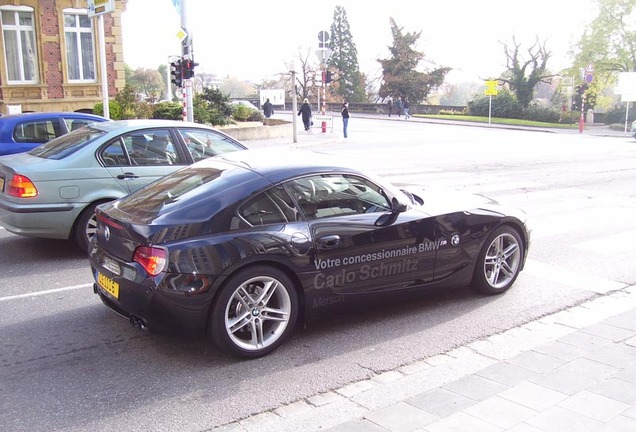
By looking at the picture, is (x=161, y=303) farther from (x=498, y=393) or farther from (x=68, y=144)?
(x=68, y=144)

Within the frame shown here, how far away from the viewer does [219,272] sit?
14.3ft

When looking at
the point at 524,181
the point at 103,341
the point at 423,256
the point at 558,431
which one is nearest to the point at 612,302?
the point at 423,256

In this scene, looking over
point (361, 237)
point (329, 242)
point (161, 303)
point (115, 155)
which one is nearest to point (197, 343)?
point (161, 303)

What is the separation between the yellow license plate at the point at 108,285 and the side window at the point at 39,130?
6712mm

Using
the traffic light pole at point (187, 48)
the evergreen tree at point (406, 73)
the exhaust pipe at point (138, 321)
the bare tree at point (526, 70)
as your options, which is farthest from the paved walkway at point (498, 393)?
the evergreen tree at point (406, 73)

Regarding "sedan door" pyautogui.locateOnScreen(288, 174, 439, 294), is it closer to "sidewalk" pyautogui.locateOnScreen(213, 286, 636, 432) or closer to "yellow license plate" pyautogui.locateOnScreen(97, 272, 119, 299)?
"sidewalk" pyautogui.locateOnScreen(213, 286, 636, 432)

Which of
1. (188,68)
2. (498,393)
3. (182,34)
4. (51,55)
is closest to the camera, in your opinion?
(498,393)

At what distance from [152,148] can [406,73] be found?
63.7 m

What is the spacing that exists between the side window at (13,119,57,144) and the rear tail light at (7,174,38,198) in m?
4.02

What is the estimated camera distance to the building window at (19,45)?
25172 mm

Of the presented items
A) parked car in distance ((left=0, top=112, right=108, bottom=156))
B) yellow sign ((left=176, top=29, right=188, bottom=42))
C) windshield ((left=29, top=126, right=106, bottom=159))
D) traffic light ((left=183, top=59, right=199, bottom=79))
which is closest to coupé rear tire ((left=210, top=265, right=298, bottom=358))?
windshield ((left=29, top=126, right=106, bottom=159))

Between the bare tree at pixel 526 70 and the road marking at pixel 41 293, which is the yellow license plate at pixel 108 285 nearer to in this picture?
the road marking at pixel 41 293

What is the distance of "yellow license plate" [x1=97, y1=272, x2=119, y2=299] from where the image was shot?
182 inches

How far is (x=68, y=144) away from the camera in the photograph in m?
7.64
